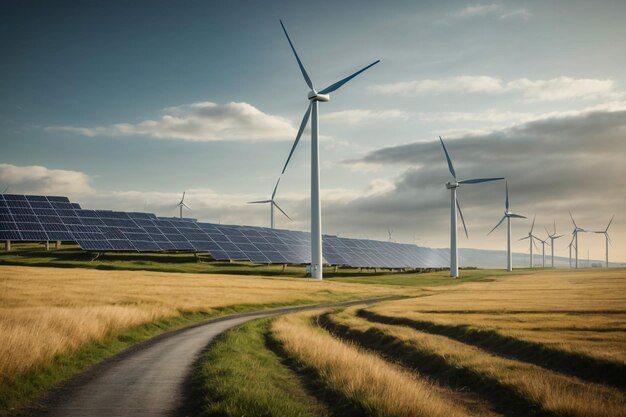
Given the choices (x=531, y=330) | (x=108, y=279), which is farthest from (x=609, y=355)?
(x=108, y=279)

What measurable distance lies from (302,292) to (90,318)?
39.3 meters

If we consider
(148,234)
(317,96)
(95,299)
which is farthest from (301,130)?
(95,299)

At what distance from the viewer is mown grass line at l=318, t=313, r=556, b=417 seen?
17906 mm

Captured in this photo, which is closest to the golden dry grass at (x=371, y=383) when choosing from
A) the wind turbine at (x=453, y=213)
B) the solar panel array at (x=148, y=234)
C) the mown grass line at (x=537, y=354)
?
the mown grass line at (x=537, y=354)

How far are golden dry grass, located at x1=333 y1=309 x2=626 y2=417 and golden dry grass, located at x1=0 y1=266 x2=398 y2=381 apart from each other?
54.4 feet

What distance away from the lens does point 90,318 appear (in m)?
29.0

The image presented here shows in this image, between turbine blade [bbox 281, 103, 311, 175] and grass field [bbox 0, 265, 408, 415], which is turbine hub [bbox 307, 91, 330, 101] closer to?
turbine blade [bbox 281, 103, 311, 175]

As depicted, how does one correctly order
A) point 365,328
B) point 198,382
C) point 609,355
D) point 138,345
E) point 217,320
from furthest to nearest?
point 217,320, point 365,328, point 138,345, point 609,355, point 198,382

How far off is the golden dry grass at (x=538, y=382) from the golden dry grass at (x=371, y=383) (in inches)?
76.6

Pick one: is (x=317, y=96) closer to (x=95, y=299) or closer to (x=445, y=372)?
(x=95, y=299)

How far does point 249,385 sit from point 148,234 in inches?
3067

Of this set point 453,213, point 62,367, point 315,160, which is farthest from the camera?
point 453,213

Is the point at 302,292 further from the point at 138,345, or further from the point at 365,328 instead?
the point at 138,345

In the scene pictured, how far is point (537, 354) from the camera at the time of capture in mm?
24766
